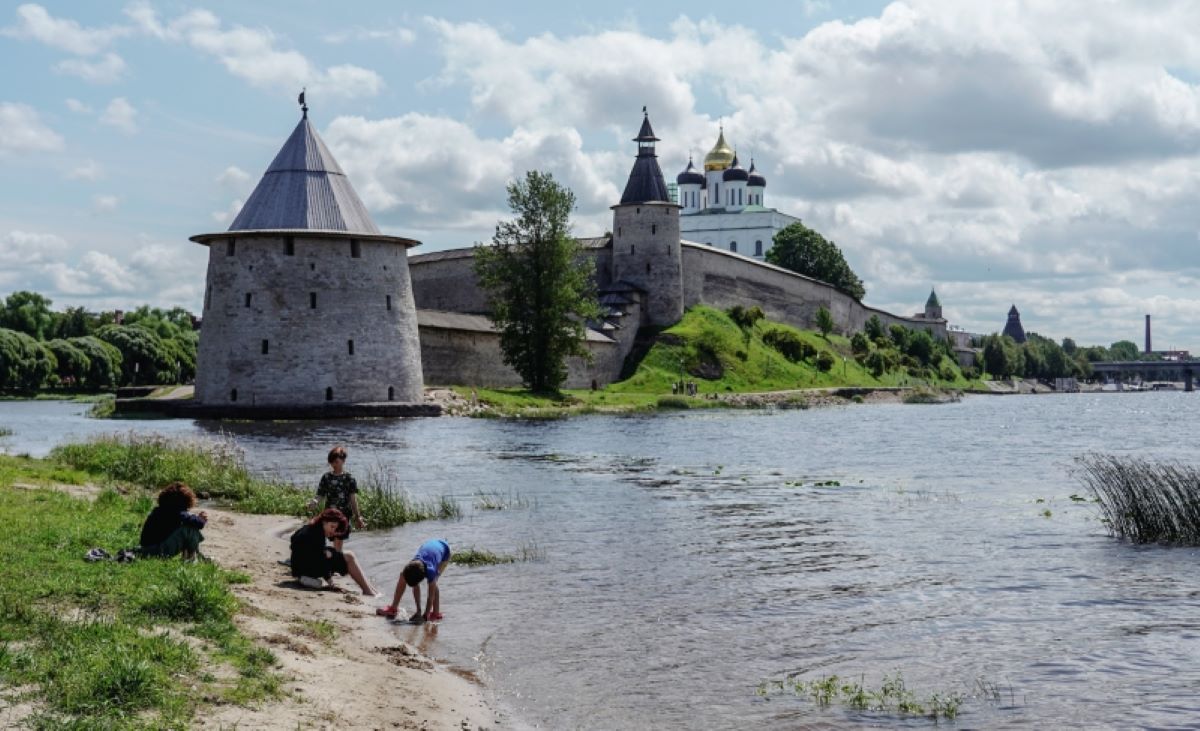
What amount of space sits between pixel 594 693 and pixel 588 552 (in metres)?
5.97

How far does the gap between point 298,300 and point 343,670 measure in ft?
118

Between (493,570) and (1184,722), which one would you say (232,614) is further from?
(1184,722)

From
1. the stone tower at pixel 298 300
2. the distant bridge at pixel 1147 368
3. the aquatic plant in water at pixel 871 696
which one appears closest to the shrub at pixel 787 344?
the stone tower at pixel 298 300

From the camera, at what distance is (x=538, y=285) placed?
170ft

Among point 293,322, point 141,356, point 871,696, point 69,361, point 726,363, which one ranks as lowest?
point 871,696

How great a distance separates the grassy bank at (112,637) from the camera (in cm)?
602

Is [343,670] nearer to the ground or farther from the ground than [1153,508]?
nearer to the ground

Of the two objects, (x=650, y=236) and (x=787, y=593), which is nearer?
(x=787, y=593)

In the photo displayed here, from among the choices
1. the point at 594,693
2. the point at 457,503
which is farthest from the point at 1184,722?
the point at 457,503

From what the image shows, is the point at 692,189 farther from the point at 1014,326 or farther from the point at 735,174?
the point at 1014,326

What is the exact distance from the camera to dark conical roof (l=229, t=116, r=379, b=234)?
140 feet

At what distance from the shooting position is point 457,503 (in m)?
18.4

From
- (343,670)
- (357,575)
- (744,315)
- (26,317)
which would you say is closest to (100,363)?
(26,317)

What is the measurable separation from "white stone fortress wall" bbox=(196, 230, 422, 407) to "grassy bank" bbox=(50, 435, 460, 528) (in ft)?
67.5
